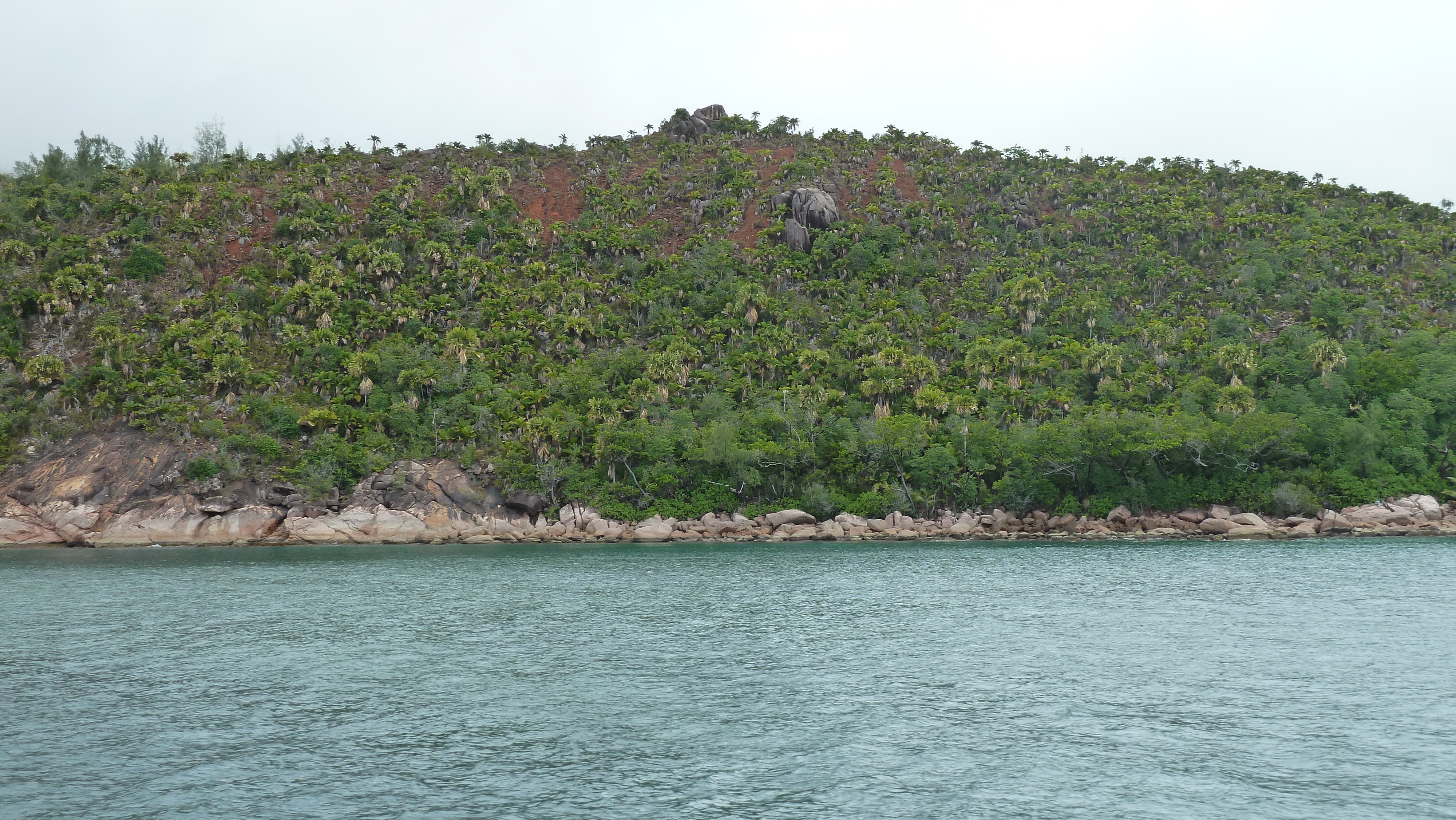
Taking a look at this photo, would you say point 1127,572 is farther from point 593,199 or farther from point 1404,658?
point 593,199

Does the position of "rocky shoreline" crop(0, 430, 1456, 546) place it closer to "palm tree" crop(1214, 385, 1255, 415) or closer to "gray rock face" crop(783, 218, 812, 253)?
"palm tree" crop(1214, 385, 1255, 415)

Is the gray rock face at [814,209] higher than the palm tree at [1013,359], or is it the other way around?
the gray rock face at [814,209]

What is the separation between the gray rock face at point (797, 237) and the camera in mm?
132250

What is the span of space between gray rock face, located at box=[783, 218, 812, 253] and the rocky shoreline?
60058 mm

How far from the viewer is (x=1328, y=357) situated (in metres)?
87.6

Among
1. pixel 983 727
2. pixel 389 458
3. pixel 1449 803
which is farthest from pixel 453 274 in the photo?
pixel 1449 803

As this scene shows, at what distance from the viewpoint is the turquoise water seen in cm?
1688

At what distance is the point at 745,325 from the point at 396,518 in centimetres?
4928

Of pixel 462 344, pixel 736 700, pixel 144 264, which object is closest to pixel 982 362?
pixel 462 344

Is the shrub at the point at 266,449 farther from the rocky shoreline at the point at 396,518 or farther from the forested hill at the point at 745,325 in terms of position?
the rocky shoreline at the point at 396,518

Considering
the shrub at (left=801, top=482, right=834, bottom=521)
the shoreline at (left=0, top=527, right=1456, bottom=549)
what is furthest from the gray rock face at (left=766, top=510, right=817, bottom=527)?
the shoreline at (left=0, top=527, right=1456, bottom=549)

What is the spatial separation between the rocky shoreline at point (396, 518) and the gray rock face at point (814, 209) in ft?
213

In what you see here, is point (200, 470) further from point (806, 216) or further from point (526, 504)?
point (806, 216)

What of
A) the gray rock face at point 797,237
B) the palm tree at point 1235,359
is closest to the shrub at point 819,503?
the palm tree at point 1235,359
